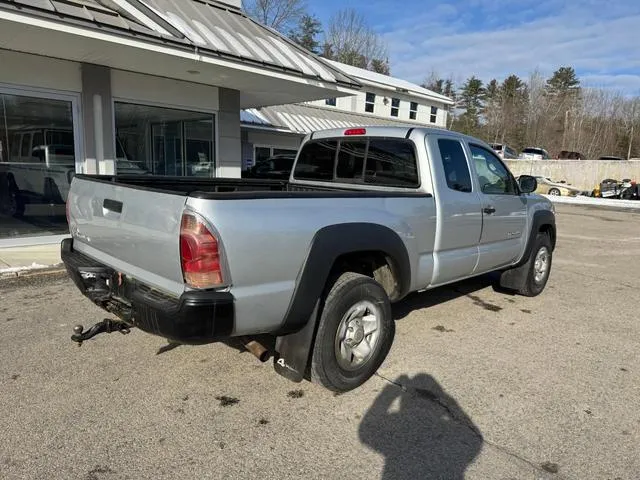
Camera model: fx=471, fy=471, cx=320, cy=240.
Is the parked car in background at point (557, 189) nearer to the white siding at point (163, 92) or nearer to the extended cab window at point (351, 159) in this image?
the white siding at point (163, 92)

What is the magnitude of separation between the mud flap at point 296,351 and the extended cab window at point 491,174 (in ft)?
8.54

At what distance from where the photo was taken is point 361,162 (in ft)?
15.3

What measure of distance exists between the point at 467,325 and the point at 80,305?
4291 millimetres

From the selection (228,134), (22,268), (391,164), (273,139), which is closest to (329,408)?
(391,164)

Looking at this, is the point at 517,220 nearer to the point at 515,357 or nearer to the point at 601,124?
the point at 515,357

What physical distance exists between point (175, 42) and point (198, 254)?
563 centimetres

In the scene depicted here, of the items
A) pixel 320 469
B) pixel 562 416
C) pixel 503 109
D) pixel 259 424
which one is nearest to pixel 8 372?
pixel 259 424

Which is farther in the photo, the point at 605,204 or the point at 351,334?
the point at 605,204

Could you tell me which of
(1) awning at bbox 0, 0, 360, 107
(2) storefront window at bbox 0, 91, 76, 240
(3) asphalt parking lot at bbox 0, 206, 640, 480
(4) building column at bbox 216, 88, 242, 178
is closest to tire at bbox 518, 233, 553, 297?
(3) asphalt parking lot at bbox 0, 206, 640, 480

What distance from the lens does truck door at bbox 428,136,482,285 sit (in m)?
4.19

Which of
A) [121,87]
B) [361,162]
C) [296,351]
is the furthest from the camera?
[121,87]

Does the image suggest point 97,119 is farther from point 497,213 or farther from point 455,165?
point 497,213

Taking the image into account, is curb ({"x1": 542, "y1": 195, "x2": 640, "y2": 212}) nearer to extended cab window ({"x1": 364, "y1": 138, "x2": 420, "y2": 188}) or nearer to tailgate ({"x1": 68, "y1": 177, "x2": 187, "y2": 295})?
extended cab window ({"x1": 364, "y1": 138, "x2": 420, "y2": 188})

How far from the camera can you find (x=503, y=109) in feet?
199
